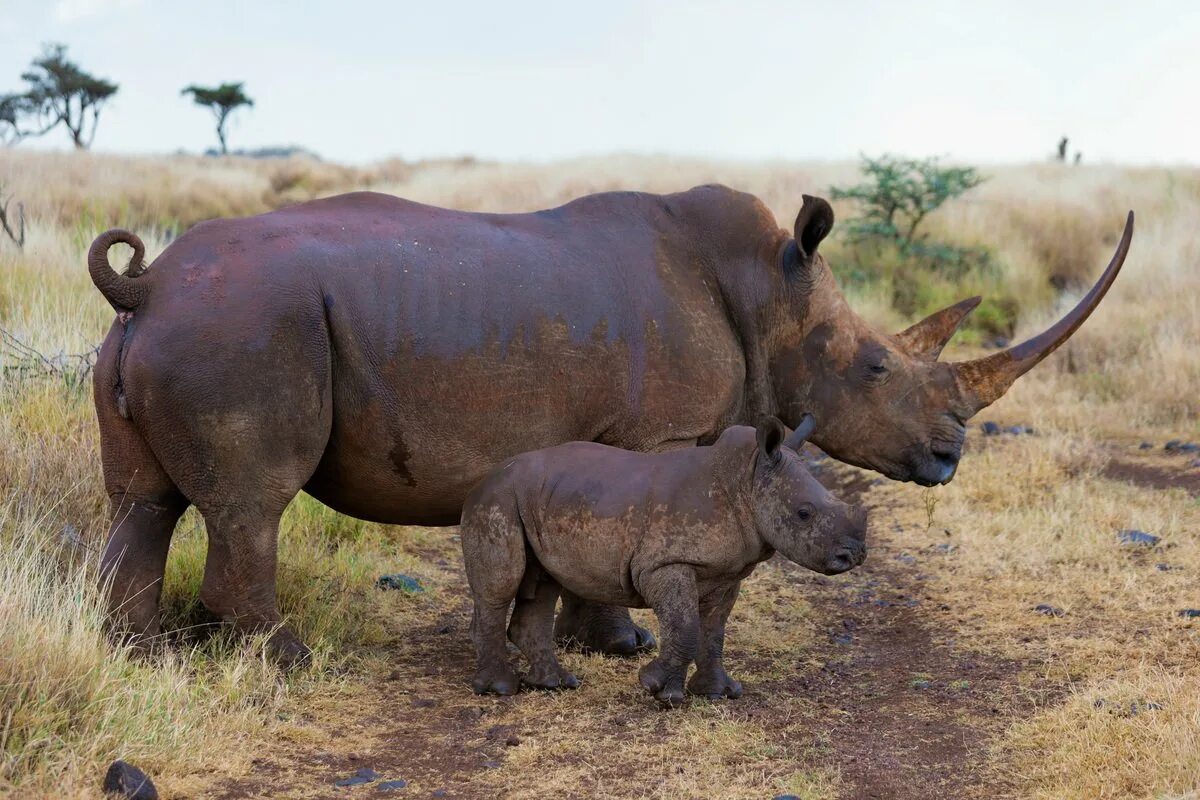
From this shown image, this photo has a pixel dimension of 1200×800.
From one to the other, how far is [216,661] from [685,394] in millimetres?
2140

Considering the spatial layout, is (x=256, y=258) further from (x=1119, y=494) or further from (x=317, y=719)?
(x=1119, y=494)

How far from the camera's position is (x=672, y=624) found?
17.2 ft

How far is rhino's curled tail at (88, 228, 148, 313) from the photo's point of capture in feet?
17.1

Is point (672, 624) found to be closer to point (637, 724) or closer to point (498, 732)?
point (637, 724)

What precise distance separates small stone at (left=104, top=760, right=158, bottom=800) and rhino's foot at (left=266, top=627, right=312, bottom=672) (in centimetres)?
134

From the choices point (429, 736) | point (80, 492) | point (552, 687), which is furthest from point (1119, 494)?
point (80, 492)

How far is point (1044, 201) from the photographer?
19859mm

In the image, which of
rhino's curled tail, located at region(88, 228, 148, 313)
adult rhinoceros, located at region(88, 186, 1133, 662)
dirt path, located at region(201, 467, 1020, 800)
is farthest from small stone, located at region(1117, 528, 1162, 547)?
rhino's curled tail, located at region(88, 228, 148, 313)

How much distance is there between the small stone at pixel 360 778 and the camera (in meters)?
4.58

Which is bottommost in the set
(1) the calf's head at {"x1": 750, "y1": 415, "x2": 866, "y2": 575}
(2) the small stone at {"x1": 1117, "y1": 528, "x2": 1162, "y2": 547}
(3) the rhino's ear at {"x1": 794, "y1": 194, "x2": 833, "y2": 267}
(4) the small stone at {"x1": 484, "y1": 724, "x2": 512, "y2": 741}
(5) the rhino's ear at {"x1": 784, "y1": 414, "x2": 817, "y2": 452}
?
(4) the small stone at {"x1": 484, "y1": 724, "x2": 512, "y2": 741}

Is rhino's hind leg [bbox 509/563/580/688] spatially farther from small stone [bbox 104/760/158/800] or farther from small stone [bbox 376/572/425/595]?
small stone [bbox 104/760/158/800]

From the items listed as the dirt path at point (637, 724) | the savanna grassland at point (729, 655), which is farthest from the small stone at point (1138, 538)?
the dirt path at point (637, 724)

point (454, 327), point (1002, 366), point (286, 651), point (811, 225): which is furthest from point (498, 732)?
point (1002, 366)

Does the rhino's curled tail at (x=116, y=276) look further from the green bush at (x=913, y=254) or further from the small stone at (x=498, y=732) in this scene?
the green bush at (x=913, y=254)
